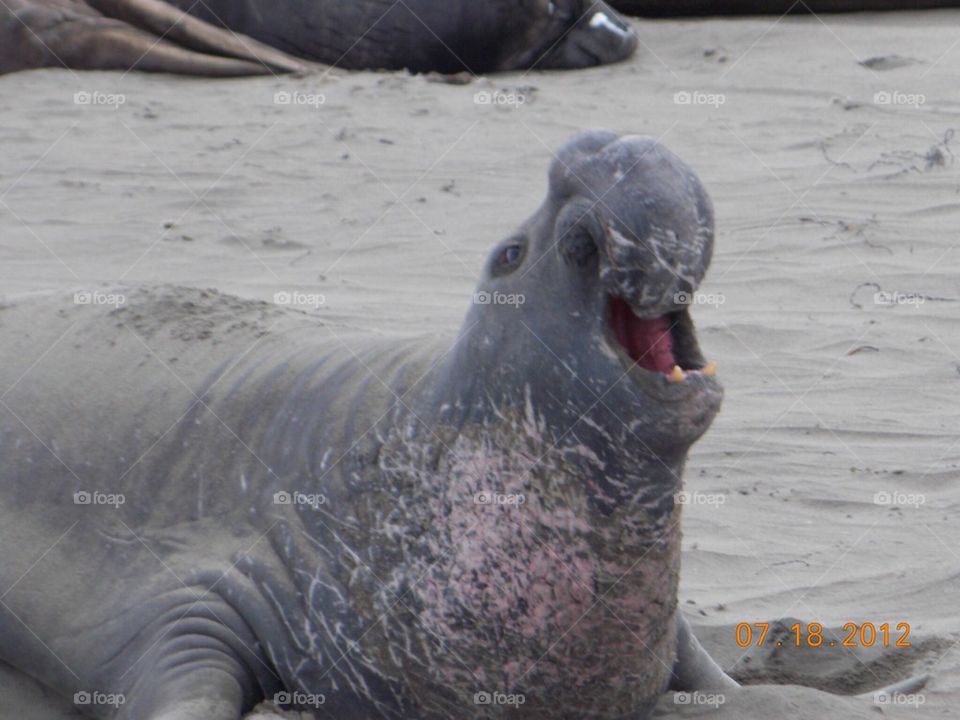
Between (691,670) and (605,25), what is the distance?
7.48m

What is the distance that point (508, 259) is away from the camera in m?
2.79

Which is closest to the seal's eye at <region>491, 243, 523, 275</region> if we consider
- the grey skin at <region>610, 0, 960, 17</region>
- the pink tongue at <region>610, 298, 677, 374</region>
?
the pink tongue at <region>610, 298, 677, 374</region>

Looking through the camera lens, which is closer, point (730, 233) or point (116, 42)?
point (730, 233)

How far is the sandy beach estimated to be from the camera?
3842 millimetres

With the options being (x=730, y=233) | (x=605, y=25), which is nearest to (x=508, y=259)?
(x=730, y=233)

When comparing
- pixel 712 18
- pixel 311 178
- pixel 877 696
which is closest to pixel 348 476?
pixel 877 696

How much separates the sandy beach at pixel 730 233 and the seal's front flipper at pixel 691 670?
79 mm

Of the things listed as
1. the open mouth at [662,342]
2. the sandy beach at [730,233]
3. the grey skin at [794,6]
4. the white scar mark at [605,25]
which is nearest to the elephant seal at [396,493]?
the open mouth at [662,342]

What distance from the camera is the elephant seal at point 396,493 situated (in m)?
2.61

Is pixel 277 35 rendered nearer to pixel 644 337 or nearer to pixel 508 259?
pixel 508 259

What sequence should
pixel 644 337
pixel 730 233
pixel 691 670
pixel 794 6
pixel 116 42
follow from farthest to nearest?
pixel 794 6
pixel 116 42
pixel 730 233
pixel 691 670
pixel 644 337

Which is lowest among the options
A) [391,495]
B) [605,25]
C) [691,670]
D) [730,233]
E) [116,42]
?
[605,25]

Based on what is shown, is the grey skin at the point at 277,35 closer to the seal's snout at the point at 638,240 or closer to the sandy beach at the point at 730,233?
the sandy beach at the point at 730,233

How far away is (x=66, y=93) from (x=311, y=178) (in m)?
2.20
